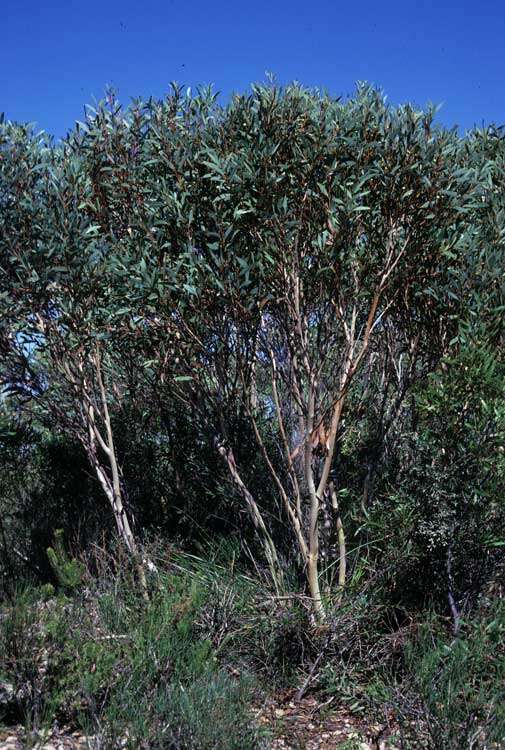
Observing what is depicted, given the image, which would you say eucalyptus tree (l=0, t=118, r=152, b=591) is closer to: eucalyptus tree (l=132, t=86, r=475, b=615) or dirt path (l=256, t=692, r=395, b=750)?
eucalyptus tree (l=132, t=86, r=475, b=615)

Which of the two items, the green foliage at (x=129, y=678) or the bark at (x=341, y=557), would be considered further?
the bark at (x=341, y=557)

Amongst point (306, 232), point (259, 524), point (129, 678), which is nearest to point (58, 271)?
point (306, 232)

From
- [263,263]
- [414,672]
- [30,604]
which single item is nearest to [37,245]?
[263,263]

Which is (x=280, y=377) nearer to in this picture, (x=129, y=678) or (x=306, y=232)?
(x=306, y=232)

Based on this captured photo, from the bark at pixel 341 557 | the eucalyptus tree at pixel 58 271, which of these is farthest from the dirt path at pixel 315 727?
the eucalyptus tree at pixel 58 271

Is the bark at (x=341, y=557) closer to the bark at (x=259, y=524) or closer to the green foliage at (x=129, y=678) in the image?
the bark at (x=259, y=524)

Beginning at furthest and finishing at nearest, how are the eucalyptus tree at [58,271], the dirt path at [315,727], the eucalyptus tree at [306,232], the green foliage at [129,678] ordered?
the eucalyptus tree at [58,271] < the eucalyptus tree at [306,232] < the dirt path at [315,727] < the green foliage at [129,678]

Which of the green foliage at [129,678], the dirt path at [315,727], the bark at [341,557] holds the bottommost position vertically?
the dirt path at [315,727]

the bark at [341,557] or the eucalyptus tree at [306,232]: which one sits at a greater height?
the eucalyptus tree at [306,232]

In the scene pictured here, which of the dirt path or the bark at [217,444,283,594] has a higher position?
the bark at [217,444,283,594]

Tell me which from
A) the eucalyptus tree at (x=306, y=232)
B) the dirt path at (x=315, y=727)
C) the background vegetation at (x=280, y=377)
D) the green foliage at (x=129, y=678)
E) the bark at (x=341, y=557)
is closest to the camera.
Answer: the green foliage at (x=129, y=678)

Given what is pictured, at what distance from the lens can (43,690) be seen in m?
4.32

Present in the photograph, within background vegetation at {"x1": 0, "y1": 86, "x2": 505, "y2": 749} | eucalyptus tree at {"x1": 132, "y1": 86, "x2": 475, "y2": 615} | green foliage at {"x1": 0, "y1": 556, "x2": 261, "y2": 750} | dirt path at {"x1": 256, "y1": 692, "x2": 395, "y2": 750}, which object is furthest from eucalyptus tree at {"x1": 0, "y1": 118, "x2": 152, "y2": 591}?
dirt path at {"x1": 256, "y1": 692, "x2": 395, "y2": 750}

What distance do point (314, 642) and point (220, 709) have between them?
3.79ft
